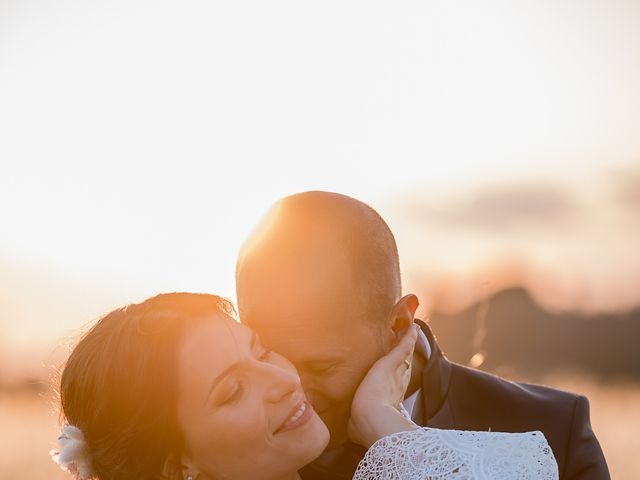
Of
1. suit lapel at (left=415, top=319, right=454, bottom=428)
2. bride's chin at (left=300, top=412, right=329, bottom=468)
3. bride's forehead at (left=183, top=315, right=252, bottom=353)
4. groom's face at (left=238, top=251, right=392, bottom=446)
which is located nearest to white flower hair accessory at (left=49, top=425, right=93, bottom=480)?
bride's forehead at (left=183, top=315, right=252, bottom=353)

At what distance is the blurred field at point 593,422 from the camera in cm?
1004

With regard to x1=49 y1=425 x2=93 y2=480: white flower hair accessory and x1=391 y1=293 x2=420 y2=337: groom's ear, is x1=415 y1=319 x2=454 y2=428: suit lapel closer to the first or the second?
x1=391 y1=293 x2=420 y2=337: groom's ear

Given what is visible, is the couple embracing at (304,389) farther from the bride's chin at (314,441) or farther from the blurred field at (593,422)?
the blurred field at (593,422)

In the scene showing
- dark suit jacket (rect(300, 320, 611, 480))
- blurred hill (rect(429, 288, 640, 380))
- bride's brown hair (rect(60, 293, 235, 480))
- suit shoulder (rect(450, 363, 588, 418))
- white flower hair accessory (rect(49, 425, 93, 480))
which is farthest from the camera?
blurred hill (rect(429, 288, 640, 380))

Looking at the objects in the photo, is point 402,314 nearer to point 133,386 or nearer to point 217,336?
point 217,336

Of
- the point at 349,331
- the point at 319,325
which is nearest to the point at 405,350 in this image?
the point at 349,331

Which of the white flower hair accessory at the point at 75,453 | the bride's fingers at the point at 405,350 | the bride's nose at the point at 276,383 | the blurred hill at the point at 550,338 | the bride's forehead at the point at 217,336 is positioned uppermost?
the bride's forehead at the point at 217,336

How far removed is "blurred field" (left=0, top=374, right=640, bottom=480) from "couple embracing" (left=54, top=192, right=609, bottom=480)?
17.3 ft

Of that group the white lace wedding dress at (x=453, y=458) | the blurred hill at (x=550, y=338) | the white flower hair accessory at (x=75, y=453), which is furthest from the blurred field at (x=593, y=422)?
the white lace wedding dress at (x=453, y=458)

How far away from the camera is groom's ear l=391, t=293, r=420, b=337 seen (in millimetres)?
4532

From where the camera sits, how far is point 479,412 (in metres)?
4.65

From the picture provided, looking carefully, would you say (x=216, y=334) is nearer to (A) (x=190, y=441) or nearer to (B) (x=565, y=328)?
(A) (x=190, y=441)

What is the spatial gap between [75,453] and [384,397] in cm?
133

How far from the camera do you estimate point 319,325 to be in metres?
4.25
